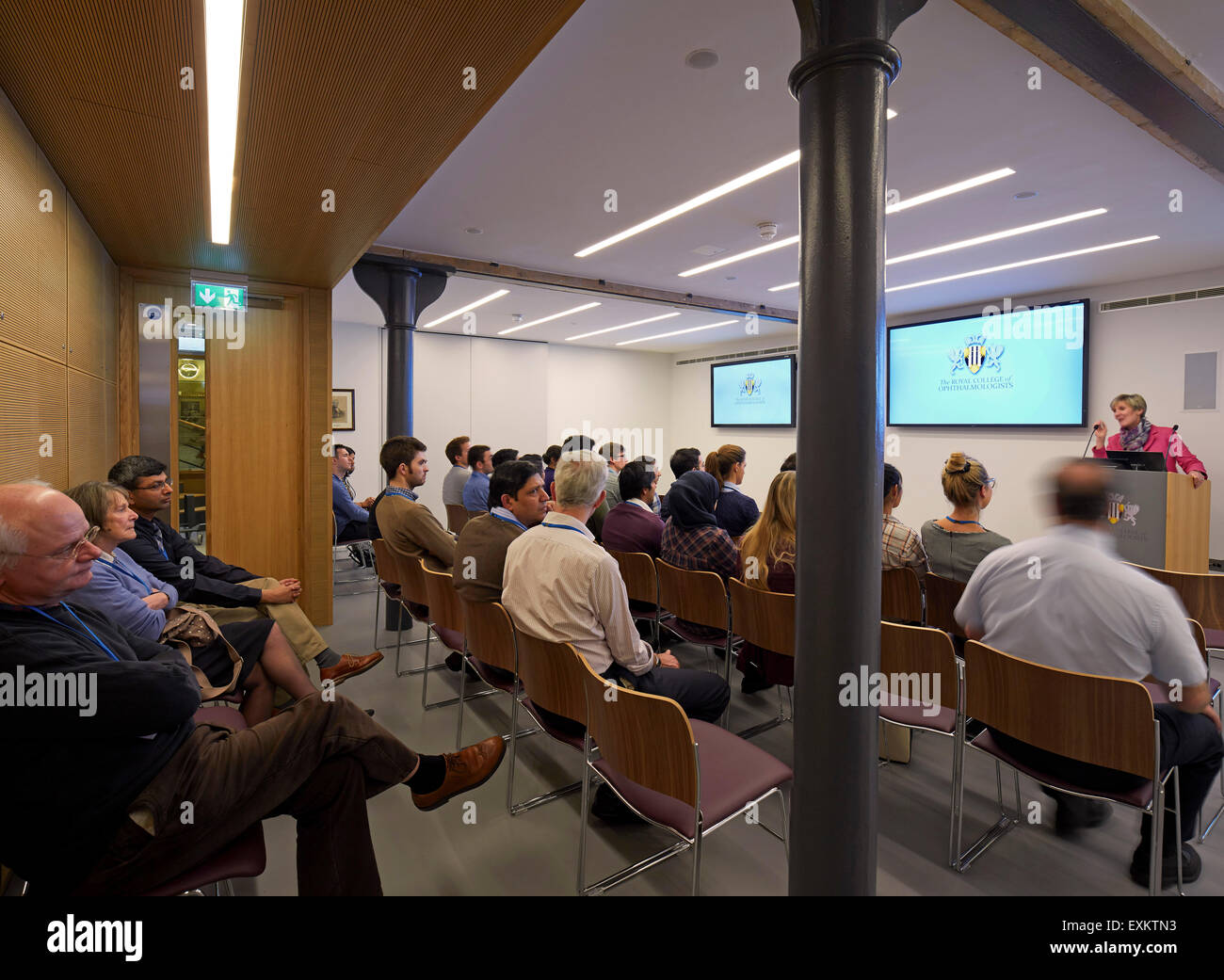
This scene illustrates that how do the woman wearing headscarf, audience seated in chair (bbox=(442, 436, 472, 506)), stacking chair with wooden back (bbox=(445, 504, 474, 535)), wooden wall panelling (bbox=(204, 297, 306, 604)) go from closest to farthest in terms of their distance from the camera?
the woman wearing headscarf, wooden wall panelling (bbox=(204, 297, 306, 604)), stacking chair with wooden back (bbox=(445, 504, 474, 535)), audience seated in chair (bbox=(442, 436, 472, 506))

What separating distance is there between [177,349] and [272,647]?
2818 mm

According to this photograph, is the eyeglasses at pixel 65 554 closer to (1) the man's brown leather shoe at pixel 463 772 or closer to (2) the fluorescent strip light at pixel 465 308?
(1) the man's brown leather shoe at pixel 463 772

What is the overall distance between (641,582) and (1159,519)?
410 cm

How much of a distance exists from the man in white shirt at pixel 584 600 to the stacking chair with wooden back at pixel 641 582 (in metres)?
1.14

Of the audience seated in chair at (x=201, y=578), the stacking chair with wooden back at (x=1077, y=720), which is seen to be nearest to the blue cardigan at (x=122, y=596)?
the audience seated in chair at (x=201, y=578)

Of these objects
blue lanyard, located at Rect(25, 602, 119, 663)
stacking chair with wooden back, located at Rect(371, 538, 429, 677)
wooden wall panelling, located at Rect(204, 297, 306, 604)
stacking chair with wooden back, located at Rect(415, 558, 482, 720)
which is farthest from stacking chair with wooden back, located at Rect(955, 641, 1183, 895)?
wooden wall panelling, located at Rect(204, 297, 306, 604)

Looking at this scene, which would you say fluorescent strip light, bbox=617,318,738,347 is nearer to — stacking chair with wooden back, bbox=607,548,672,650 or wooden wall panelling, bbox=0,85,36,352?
stacking chair with wooden back, bbox=607,548,672,650

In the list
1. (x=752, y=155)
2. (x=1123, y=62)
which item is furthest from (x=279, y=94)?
(x=1123, y=62)

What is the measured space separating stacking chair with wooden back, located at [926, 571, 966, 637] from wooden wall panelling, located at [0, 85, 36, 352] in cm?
369

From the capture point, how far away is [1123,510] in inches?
204

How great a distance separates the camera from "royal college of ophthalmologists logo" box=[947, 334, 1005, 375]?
778cm

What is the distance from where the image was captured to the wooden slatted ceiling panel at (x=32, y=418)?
2129 millimetres

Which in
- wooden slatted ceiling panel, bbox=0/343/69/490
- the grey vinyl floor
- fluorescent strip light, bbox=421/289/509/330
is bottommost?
the grey vinyl floor

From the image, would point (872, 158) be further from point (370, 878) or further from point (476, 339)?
point (476, 339)
